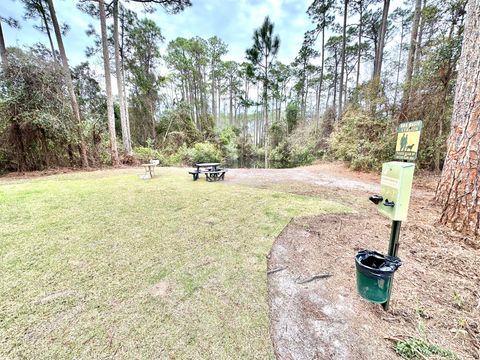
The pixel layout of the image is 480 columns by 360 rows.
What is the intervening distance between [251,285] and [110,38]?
16.4 meters

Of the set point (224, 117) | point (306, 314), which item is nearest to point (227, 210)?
point (306, 314)

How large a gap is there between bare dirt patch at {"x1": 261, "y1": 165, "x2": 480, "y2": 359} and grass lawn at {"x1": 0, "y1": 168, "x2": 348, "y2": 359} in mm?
183

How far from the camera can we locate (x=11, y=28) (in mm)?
8297

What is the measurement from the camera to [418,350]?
110cm

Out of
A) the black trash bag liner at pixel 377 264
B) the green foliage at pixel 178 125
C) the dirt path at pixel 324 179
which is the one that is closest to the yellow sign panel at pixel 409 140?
the black trash bag liner at pixel 377 264

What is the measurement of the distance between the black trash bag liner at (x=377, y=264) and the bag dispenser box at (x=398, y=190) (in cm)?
30

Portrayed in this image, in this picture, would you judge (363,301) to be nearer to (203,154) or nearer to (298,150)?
(203,154)

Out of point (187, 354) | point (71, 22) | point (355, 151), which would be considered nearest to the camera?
point (187, 354)

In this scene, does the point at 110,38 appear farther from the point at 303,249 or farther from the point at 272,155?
the point at 303,249

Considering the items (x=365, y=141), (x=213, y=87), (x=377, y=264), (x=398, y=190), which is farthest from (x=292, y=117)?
(x=377, y=264)

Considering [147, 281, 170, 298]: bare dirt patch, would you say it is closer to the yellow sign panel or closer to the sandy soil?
the sandy soil

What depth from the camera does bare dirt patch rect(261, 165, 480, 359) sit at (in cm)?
118

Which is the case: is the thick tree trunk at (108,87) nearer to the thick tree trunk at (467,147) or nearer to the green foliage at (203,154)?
the green foliage at (203,154)

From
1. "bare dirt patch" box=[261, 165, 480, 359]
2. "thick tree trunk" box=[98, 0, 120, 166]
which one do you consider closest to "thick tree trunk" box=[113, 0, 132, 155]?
"thick tree trunk" box=[98, 0, 120, 166]
